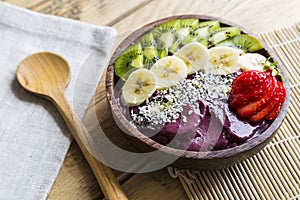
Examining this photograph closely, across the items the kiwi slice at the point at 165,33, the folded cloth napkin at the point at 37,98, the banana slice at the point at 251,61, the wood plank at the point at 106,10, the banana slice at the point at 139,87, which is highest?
the banana slice at the point at 251,61

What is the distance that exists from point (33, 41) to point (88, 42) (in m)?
0.18

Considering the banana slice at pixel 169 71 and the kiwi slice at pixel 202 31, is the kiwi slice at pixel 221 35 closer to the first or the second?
Result: the kiwi slice at pixel 202 31

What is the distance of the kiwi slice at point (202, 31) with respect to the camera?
4.36 ft

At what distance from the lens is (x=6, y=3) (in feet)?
5.33

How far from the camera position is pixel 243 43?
1.32 m

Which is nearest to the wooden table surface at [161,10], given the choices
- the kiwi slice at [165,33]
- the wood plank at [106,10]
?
the wood plank at [106,10]

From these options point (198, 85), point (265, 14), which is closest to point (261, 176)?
point (198, 85)

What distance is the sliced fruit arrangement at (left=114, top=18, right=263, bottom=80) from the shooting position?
4.26 ft

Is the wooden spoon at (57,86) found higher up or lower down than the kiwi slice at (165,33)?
lower down

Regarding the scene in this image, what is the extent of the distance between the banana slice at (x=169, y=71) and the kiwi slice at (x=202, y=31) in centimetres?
10

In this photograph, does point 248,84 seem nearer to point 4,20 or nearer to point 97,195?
point 97,195

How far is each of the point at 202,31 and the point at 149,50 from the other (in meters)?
0.16

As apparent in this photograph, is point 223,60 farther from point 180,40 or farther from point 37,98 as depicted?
point 37,98

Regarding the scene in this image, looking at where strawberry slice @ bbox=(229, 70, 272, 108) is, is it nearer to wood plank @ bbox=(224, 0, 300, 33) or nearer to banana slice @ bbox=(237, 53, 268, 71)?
banana slice @ bbox=(237, 53, 268, 71)
